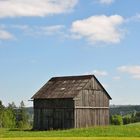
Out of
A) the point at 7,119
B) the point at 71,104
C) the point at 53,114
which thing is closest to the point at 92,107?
the point at 71,104

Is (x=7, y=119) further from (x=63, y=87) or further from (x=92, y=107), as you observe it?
(x=92, y=107)

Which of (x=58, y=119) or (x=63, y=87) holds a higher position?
(x=63, y=87)

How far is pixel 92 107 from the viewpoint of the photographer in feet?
222

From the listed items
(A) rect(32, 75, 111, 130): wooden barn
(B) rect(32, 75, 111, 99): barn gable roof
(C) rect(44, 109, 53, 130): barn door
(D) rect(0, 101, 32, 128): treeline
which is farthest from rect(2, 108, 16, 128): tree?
(C) rect(44, 109, 53, 130): barn door

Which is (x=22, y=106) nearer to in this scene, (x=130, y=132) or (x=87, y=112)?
(x=87, y=112)

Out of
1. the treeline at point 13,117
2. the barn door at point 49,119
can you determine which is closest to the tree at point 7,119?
the treeline at point 13,117

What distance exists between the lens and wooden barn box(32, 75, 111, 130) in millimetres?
65000

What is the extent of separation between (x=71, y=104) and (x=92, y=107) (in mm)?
4384

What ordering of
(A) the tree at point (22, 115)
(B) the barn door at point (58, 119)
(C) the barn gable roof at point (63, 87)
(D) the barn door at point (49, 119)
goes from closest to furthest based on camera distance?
(B) the barn door at point (58, 119), (C) the barn gable roof at point (63, 87), (D) the barn door at point (49, 119), (A) the tree at point (22, 115)

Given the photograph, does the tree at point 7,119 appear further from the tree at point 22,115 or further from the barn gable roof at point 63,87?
the barn gable roof at point 63,87

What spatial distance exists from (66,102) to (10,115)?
60.0m

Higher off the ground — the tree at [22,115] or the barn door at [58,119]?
the tree at [22,115]

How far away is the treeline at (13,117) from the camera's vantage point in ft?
389

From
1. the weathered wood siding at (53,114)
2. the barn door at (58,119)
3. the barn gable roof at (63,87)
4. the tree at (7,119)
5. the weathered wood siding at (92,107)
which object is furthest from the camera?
the tree at (7,119)
